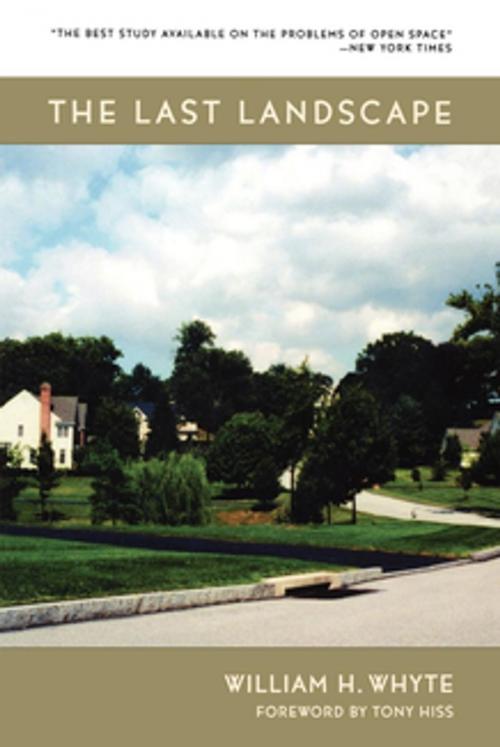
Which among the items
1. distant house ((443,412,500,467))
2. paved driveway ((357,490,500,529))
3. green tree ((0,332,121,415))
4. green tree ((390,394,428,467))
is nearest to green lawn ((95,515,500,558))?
green tree ((0,332,121,415))

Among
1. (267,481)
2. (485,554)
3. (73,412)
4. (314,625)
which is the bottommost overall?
(485,554)

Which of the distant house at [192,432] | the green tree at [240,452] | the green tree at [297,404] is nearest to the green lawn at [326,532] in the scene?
the green tree at [297,404]

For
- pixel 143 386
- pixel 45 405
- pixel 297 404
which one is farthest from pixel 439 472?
pixel 45 405

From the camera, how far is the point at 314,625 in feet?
27.2

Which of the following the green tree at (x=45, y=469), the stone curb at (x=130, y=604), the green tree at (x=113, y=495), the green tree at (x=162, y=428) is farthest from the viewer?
the green tree at (x=162, y=428)

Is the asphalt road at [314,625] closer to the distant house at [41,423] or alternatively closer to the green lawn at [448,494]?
the distant house at [41,423]

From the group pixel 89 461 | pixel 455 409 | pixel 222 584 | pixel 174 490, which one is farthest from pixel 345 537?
pixel 455 409

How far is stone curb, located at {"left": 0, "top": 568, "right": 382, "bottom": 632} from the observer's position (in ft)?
25.4

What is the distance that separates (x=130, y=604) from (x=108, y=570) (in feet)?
8.34

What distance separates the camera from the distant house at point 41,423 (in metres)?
20.9

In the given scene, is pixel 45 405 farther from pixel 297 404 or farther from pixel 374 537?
pixel 297 404

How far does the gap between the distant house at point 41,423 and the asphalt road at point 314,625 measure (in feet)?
35.7

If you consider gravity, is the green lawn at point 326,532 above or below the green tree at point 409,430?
below
